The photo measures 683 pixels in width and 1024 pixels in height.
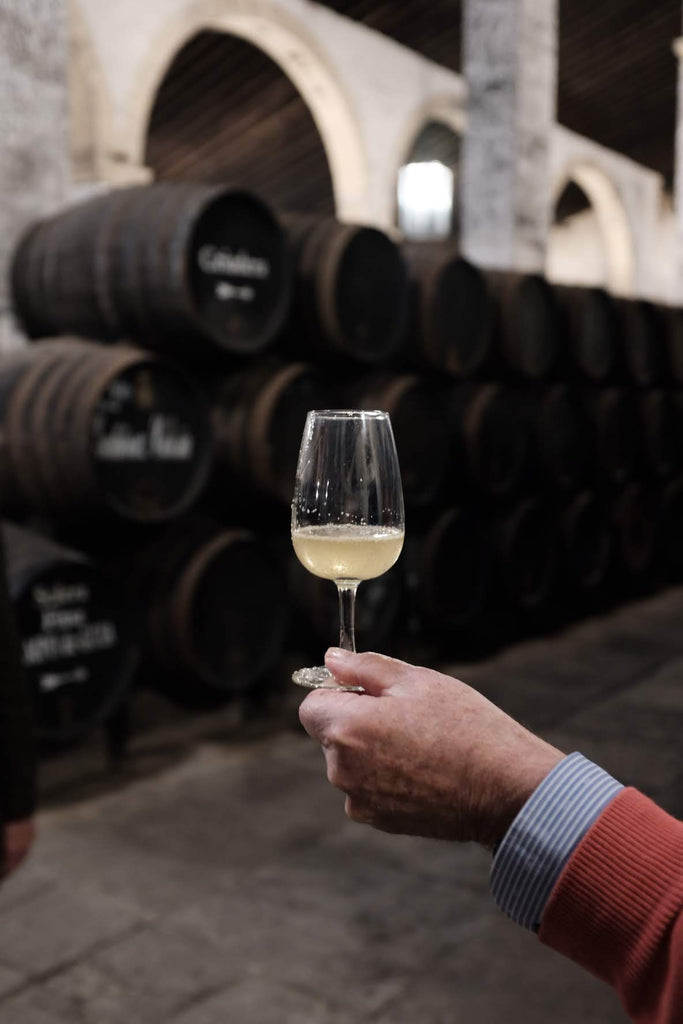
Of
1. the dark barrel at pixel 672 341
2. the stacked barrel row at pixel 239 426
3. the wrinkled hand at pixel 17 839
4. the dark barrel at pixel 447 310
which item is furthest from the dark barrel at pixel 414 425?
the wrinkled hand at pixel 17 839

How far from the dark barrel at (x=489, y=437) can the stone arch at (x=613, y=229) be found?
42.0 feet

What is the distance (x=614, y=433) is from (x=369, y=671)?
578 centimetres

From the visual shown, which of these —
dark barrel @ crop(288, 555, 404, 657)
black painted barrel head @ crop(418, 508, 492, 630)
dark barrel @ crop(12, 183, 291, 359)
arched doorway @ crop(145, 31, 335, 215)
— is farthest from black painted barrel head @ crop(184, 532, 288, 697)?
arched doorway @ crop(145, 31, 335, 215)

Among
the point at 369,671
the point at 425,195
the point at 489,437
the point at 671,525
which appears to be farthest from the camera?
the point at 425,195

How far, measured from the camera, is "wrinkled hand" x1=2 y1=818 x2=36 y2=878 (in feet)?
6.17

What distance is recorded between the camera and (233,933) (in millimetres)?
2658

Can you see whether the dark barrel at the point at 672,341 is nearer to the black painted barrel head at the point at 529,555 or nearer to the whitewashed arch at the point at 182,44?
the black painted barrel head at the point at 529,555

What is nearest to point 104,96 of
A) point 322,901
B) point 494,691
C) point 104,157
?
point 104,157

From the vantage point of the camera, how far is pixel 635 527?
6.97 meters

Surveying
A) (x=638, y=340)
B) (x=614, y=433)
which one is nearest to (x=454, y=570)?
(x=614, y=433)

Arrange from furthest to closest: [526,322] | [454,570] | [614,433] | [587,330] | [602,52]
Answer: [602,52] < [614,433] < [587,330] < [526,322] < [454,570]

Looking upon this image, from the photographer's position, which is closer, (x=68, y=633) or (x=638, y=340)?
(x=68, y=633)

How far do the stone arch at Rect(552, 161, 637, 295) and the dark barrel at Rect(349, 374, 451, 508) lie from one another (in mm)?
13477

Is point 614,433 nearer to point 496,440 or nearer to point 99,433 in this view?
point 496,440
